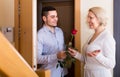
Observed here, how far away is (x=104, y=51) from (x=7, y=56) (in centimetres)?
137

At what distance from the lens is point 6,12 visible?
159cm

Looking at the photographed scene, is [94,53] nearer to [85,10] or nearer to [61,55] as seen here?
[61,55]

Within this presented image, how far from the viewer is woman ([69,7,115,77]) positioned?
177cm

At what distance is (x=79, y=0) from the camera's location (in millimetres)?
2100

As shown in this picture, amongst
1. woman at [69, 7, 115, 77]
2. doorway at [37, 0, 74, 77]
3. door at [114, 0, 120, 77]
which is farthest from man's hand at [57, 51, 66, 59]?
door at [114, 0, 120, 77]

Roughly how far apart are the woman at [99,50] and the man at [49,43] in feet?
0.98

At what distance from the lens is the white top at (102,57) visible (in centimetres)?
176

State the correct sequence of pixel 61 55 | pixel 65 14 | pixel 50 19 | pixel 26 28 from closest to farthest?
pixel 26 28, pixel 61 55, pixel 50 19, pixel 65 14

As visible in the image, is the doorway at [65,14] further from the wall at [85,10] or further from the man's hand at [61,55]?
the man's hand at [61,55]

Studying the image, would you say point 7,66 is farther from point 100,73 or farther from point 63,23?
point 63,23

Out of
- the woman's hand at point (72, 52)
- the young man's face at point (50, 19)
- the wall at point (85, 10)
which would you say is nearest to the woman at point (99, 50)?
the woman's hand at point (72, 52)

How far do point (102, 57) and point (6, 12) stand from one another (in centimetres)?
81

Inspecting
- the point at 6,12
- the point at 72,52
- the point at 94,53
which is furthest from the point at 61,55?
the point at 6,12

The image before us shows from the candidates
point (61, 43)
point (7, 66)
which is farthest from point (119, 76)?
→ point (7, 66)
